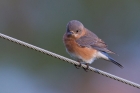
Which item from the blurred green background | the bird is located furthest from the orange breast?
the blurred green background

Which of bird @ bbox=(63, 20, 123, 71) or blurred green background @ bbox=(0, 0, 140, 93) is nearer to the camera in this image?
bird @ bbox=(63, 20, 123, 71)

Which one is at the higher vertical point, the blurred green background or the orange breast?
the blurred green background

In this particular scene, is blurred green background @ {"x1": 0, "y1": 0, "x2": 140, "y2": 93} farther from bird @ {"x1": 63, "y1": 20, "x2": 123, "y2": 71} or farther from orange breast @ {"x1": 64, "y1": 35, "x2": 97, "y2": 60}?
orange breast @ {"x1": 64, "y1": 35, "x2": 97, "y2": 60}

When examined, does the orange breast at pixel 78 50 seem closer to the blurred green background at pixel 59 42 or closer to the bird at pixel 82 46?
the bird at pixel 82 46

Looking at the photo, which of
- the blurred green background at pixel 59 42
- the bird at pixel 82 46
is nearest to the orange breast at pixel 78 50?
the bird at pixel 82 46

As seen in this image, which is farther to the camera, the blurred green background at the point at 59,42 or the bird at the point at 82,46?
the blurred green background at the point at 59,42

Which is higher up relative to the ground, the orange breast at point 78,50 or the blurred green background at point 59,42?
the blurred green background at point 59,42

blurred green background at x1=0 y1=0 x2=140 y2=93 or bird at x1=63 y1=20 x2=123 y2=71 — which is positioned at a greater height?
blurred green background at x1=0 y1=0 x2=140 y2=93

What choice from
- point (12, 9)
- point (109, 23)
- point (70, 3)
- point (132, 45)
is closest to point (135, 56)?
point (132, 45)

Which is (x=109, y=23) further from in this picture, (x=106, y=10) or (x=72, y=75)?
(x=72, y=75)
